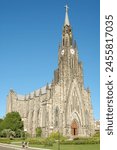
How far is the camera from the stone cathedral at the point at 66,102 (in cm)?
9156

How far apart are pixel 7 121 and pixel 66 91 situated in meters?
25.3

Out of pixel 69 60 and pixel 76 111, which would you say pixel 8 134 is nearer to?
pixel 76 111

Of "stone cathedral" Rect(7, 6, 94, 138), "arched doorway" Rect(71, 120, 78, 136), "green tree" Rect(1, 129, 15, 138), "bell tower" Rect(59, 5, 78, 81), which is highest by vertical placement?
"bell tower" Rect(59, 5, 78, 81)

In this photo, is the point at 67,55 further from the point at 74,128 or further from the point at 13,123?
the point at 13,123

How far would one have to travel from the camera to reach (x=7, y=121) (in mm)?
103688

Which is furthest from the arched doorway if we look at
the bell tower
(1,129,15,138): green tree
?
(1,129,15,138): green tree

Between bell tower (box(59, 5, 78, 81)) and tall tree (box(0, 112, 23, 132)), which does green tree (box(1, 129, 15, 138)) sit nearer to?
tall tree (box(0, 112, 23, 132))

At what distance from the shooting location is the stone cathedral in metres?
91.6

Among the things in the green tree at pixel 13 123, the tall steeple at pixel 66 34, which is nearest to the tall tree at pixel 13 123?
the green tree at pixel 13 123

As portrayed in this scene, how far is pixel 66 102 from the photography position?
94.1 meters

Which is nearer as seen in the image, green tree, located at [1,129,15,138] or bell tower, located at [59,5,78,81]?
green tree, located at [1,129,15,138]

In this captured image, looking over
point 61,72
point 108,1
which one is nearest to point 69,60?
point 61,72

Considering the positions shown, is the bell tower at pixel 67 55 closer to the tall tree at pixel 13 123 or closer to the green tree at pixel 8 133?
the tall tree at pixel 13 123

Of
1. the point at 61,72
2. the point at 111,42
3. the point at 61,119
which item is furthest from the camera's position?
the point at 61,72
